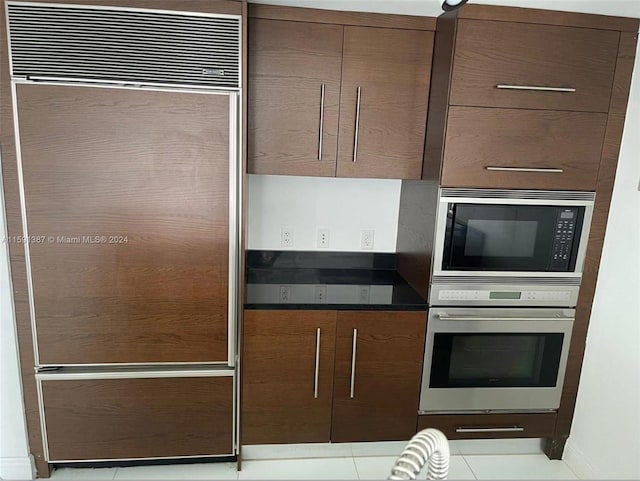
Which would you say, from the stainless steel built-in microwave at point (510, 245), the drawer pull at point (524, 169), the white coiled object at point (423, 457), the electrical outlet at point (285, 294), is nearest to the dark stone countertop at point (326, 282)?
the electrical outlet at point (285, 294)

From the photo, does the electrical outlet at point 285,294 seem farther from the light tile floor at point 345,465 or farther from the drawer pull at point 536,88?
the drawer pull at point 536,88

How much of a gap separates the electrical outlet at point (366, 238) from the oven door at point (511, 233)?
546 millimetres

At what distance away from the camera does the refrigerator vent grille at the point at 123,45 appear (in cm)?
145

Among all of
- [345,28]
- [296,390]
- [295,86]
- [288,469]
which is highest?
[345,28]

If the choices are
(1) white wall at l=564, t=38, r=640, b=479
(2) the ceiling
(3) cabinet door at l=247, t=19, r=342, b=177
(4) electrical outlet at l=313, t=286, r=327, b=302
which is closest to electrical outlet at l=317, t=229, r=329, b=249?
(4) electrical outlet at l=313, t=286, r=327, b=302

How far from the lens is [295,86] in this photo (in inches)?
70.1

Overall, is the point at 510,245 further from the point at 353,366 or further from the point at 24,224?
the point at 24,224

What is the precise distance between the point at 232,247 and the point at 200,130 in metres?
0.46

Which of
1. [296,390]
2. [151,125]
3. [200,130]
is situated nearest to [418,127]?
[200,130]

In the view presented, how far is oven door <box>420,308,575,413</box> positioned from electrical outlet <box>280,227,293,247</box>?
825 mm

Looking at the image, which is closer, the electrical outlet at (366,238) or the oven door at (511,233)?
the oven door at (511,233)

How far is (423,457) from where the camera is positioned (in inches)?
26.7

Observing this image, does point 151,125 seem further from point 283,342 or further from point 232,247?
point 283,342

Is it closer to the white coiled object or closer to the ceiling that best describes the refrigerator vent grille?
the ceiling
